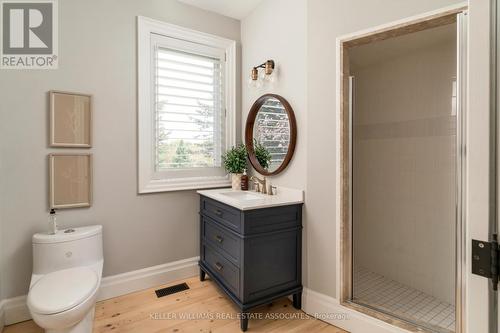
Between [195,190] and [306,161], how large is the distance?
1.17 m

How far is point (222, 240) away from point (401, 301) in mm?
1546

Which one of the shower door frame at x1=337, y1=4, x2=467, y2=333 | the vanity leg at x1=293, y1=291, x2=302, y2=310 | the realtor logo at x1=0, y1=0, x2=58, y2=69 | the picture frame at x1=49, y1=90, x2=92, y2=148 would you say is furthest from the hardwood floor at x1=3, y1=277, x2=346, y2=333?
the realtor logo at x1=0, y1=0, x2=58, y2=69

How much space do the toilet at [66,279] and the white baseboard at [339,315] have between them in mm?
1494

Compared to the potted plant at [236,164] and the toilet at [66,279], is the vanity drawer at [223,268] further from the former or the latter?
the toilet at [66,279]

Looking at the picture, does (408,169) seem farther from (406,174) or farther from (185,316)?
(185,316)

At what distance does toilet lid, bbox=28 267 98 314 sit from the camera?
1489 mm

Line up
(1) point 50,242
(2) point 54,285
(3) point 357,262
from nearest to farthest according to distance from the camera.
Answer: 1. (2) point 54,285
2. (1) point 50,242
3. (3) point 357,262

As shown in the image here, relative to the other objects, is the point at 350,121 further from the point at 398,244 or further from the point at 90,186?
the point at 90,186

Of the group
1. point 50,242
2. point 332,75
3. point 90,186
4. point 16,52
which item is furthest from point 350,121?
point 16,52

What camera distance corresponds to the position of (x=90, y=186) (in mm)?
2207

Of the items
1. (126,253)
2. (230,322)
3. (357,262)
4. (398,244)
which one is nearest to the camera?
(230,322)

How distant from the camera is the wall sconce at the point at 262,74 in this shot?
2391 millimetres

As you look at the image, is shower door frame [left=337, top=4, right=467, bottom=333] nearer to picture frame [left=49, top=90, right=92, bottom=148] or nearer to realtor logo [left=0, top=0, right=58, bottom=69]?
picture frame [left=49, top=90, right=92, bottom=148]

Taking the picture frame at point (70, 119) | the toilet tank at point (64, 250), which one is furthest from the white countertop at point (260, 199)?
the picture frame at point (70, 119)
